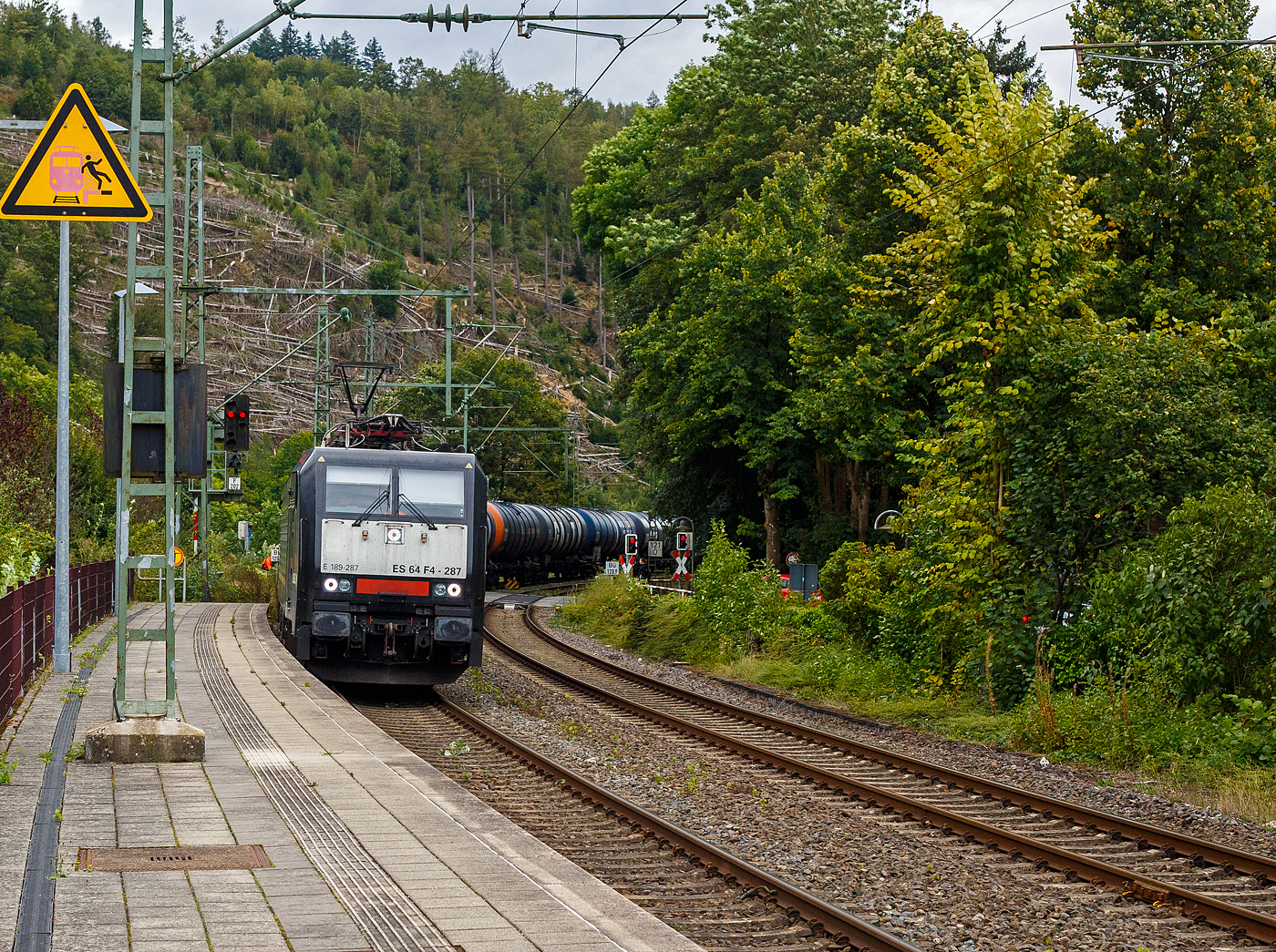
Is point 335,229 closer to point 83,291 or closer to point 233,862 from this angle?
point 83,291

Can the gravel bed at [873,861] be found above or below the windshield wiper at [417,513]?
below

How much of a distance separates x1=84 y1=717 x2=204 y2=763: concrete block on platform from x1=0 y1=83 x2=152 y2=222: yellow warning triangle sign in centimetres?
413

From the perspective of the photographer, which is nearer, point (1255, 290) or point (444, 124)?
point (1255, 290)

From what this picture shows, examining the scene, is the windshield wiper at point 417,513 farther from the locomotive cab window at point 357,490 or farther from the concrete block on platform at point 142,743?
the concrete block on platform at point 142,743

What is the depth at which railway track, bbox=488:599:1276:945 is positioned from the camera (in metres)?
8.37

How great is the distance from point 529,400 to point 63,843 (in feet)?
221

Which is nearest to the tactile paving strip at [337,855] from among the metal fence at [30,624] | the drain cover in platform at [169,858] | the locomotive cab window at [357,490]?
the drain cover in platform at [169,858]

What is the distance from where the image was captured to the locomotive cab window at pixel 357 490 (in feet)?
58.1

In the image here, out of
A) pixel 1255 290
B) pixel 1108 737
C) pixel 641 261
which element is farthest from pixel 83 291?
pixel 1108 737

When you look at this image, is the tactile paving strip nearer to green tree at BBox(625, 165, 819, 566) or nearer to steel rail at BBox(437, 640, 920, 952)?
steel rail at BBox(437, 640, 920, 952)

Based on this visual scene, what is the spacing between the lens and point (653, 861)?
30.6ft

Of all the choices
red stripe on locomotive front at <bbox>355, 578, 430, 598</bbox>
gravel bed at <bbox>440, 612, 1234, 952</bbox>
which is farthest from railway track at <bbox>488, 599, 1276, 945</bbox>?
red stripe on locomotive front at <bbox>355, 578, 430, 598</bbox>

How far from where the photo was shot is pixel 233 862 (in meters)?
7.60

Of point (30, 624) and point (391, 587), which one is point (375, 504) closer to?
point (391, 587)
